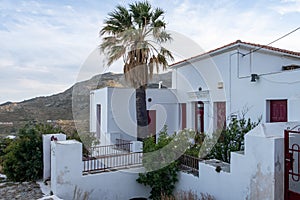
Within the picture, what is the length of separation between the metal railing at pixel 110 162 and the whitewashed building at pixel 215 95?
5.27 metres

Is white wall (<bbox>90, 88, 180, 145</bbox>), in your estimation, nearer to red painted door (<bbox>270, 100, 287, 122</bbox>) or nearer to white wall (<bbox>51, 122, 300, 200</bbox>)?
white wall (<bbox>51, 122, 300, 200</bbox>)

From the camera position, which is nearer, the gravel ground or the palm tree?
the gravel ground

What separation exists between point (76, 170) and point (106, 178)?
1.29 metres

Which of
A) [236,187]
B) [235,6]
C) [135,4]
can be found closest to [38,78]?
[135,4]

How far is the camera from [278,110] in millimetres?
11422

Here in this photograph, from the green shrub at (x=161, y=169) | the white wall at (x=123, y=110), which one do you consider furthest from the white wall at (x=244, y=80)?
the green shrub at (x=161, y=169)

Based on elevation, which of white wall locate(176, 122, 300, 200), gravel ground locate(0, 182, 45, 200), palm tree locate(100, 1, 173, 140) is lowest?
gravel ground locate(0, 182, 45, 200)

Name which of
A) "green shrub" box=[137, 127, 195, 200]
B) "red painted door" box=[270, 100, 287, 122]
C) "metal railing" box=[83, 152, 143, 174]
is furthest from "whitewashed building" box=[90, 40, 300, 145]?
"metal railing" box=[83, 152, 143, 174]

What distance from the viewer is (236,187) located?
7.61m

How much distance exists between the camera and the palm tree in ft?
46.9

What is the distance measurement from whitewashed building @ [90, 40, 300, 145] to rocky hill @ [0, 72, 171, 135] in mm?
1461

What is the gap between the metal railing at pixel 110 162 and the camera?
10229 millimetres

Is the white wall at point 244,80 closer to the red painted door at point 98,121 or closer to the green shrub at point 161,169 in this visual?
the green shrub at point 161,169

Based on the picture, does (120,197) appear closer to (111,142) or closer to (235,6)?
(111,142)
